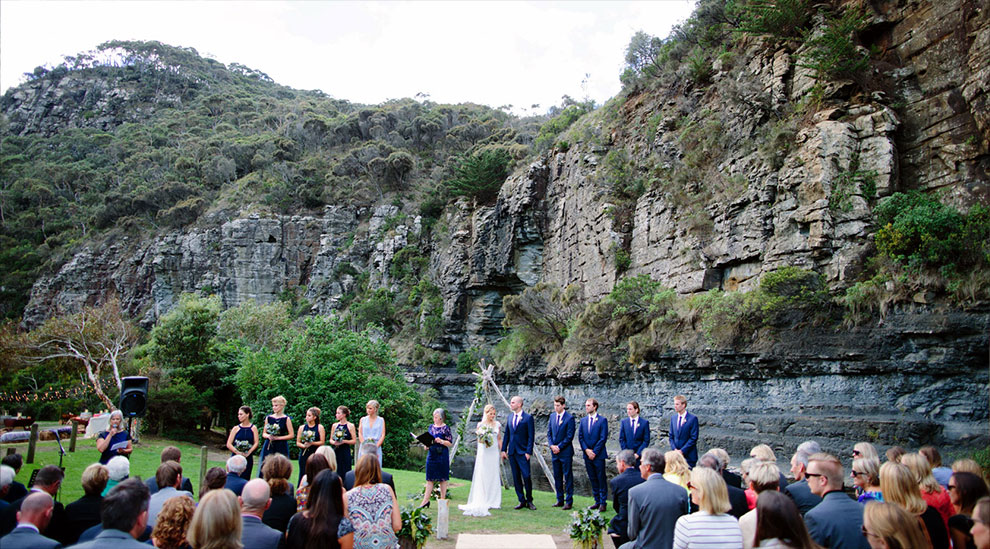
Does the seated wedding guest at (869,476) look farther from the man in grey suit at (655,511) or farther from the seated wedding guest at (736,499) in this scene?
the man in grey suit at (655,511)

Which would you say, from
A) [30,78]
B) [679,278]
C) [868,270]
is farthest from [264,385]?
[30,78]

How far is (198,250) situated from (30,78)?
6478 cm

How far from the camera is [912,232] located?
46.1ft

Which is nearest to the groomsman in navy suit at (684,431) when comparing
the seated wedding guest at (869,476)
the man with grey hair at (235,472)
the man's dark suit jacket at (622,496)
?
the man's dark suit jacket at (622,496)

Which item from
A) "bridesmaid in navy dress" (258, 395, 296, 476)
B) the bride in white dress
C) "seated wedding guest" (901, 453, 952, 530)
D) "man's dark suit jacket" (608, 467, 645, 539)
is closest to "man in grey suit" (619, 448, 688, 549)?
"man's dark suit jacket" (608, 467, 645, 539)

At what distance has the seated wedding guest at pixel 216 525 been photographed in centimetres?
335

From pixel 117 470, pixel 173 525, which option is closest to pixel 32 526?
pixel 173 525

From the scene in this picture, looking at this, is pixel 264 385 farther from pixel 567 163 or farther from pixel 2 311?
pixel 2 311

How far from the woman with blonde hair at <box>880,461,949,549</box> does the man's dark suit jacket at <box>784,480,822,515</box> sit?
883mm

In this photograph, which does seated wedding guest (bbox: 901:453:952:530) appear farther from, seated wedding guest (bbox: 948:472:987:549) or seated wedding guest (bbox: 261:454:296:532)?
seated wedding guest (bbox: 261:454:296:532)

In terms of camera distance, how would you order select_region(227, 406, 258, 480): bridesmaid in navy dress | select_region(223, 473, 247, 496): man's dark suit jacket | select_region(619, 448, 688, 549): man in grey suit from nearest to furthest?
select_region(619, 448, 688, 549): man in grey suit → select_region(223, 473, 247, 496): man's dark suit jacket → select_region(227, 406, 258, 480): bridesmaid in navy dress

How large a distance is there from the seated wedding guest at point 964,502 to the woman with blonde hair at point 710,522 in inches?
64.1

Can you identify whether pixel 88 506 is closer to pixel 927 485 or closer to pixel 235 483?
pixel 235 483

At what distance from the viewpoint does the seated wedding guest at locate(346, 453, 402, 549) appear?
14.8 ft
